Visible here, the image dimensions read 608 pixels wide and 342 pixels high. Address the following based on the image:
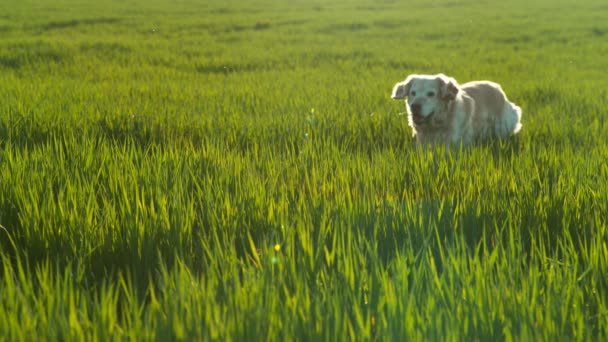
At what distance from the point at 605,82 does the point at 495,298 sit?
9267 millimetres

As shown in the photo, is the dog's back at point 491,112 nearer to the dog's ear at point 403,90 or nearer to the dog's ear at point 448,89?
the dog's ear at point 448,89

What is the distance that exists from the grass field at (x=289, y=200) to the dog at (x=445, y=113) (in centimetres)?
29

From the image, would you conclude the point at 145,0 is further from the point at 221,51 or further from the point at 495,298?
the point at 495,298

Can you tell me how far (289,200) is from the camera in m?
Answer: 2.95

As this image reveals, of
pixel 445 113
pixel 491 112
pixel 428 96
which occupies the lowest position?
pixel 491 112

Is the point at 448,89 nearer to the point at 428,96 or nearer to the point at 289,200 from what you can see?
the point at 428,96

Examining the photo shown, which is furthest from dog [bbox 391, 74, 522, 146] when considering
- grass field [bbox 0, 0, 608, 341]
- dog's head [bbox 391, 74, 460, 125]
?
grass field [bbox 0, 0, 608, 341]

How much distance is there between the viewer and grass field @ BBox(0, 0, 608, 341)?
1.57m

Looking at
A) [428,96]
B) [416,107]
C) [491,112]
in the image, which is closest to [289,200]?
[416,107]

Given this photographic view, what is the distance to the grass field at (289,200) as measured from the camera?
1.57 m

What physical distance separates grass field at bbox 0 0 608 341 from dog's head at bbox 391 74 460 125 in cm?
34

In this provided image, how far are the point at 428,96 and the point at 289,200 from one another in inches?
121

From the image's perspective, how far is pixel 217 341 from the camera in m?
1.40

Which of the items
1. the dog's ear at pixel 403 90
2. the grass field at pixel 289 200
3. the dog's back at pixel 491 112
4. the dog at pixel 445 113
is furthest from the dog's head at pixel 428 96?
the dog's back at pixel 491 112
